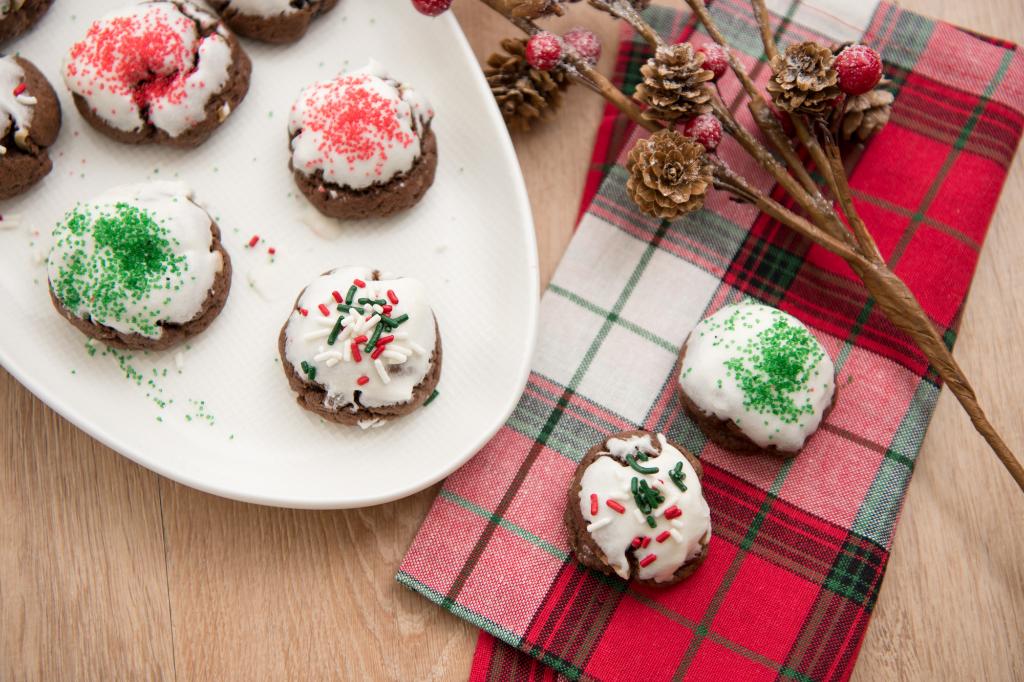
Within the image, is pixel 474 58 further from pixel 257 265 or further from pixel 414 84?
pixel 257 265

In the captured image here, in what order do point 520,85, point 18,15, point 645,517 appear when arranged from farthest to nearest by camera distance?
point 520,85 → point 18,15 → point 645,517

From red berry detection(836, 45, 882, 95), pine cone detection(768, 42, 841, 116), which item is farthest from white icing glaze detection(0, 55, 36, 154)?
red berry detection(836, 45, 882, 95)

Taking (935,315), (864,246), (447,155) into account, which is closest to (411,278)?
(447,155)

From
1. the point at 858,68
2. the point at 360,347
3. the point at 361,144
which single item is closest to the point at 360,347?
the point at 360,347

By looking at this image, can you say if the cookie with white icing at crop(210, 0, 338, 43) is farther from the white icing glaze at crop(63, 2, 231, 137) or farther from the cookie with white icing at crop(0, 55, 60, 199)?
the cookie with white icing at crop(0, 55, 60, 199)

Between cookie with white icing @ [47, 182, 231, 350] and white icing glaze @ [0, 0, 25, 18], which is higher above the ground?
white icing glaze @ [0, 0, 25, 18]

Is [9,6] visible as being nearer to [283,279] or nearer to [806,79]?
[283,279]
